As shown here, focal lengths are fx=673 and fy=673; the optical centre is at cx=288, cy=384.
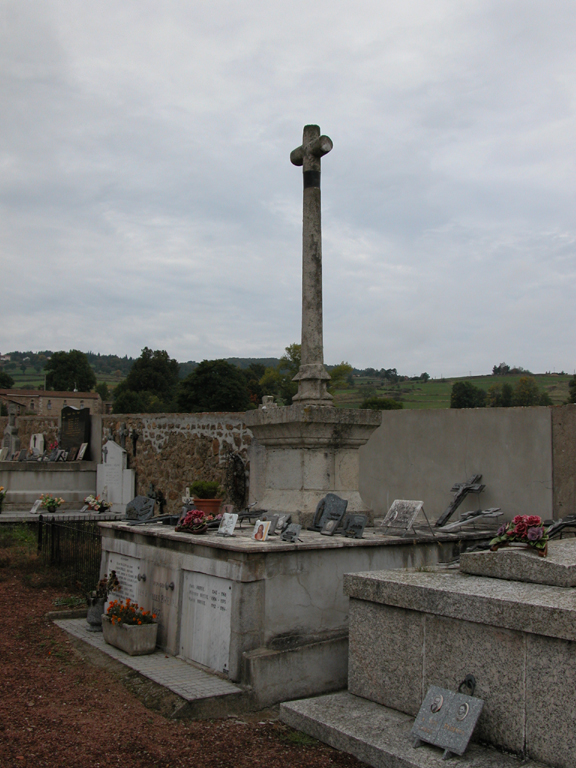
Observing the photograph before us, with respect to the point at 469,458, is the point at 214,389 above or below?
above

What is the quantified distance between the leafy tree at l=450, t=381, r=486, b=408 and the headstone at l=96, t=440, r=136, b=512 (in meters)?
17.9

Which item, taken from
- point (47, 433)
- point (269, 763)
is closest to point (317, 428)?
point (269, 763)

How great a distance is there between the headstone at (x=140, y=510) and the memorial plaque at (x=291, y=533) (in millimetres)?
2187

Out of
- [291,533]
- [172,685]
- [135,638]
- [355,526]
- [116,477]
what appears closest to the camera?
[172,685]

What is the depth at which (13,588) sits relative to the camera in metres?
8.62

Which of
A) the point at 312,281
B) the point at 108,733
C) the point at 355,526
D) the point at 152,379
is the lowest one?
the point at 108,733

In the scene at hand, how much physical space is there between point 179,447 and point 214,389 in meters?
26.8

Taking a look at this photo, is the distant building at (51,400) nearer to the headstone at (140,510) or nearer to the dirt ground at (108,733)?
the headstone at (140,510)

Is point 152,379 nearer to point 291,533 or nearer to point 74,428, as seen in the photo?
point 74,428

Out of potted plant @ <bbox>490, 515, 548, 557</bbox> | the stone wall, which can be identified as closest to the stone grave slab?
potted plant @ <bbox>490, 515, 548, 557</bbox>

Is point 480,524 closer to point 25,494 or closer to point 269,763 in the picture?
point 269,763

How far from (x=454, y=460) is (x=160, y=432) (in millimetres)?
8466

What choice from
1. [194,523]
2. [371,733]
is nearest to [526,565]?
[371,733]

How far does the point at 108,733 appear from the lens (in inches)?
162
